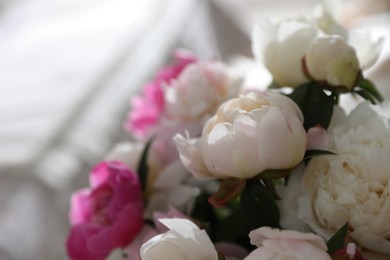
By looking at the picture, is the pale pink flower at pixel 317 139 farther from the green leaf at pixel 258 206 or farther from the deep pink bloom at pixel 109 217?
the deep pink bloom at pixel 109 217

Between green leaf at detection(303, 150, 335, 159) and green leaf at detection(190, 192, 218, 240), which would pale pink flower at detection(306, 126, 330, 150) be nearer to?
green leaf at detection(303, 150, 335, 159)

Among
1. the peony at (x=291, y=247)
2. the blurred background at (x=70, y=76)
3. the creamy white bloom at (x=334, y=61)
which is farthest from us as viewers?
the blurred background at (x=70, y=76)

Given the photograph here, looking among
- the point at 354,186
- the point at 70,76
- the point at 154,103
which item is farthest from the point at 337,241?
the point at 70,76

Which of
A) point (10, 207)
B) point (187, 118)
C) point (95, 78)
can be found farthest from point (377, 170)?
point (95, 78)

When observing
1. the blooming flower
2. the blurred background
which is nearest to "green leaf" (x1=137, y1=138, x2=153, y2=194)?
the blooming flower

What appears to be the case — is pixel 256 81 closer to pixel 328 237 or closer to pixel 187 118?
pixel 187 118

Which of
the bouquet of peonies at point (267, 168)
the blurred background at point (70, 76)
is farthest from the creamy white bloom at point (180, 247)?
the blurred background at point (70, 76)
